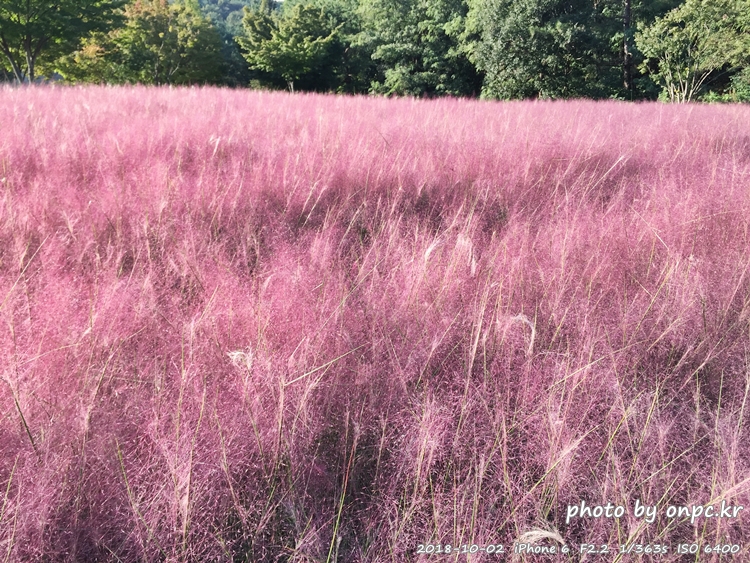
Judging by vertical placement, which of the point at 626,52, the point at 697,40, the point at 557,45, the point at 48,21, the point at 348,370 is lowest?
the point at 348,370

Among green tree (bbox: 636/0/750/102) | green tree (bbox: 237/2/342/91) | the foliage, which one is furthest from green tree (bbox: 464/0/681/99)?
the foliage

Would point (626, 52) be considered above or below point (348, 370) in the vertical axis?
above

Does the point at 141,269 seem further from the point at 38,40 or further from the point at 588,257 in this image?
the point at 38,40

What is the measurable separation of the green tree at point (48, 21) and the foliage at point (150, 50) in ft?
17.1

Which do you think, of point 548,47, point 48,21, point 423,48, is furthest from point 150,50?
point 548,47

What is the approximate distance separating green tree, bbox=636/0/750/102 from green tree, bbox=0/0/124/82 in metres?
22.6

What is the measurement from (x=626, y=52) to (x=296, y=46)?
17903 millimetres

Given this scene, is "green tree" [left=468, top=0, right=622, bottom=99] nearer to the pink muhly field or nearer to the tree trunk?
the tree trunk

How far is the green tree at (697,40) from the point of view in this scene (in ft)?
51.6

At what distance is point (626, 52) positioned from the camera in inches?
776

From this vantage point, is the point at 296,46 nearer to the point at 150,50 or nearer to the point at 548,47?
the point at 150,50

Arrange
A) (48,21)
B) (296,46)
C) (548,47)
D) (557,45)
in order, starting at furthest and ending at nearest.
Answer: (296,46), (557,45), (548,47), (48,21)

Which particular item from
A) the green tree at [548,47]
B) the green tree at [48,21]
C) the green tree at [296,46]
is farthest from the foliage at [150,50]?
the green tree at [548,47]

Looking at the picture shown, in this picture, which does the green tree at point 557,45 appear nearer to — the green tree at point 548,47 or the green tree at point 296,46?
the green tree at point 548,47
